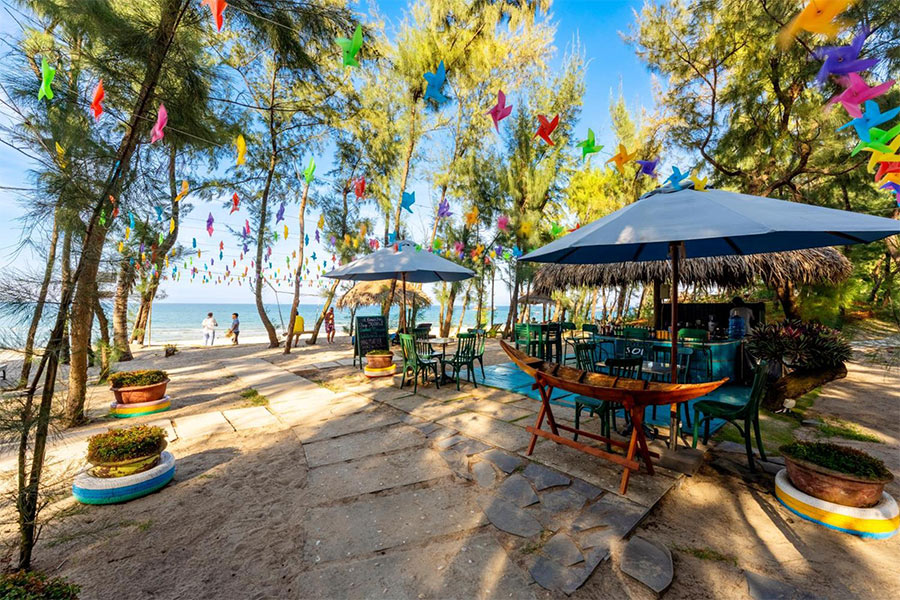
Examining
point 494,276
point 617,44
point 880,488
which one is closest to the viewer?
point 880,488

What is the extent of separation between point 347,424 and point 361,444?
0.70m

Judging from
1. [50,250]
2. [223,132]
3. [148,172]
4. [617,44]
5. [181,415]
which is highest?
[617,44]

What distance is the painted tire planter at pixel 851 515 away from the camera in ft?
6.73

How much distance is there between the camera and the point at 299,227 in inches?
490

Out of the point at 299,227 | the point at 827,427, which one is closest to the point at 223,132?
the point at 299,227

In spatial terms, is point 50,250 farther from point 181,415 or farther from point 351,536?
point 181,415

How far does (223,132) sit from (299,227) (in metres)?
Answer: 7.66

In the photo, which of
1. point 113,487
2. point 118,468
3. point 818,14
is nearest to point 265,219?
point 118,468

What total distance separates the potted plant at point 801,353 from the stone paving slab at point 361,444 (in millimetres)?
4517

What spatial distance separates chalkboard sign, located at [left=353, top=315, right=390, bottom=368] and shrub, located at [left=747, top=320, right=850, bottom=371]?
661 cm

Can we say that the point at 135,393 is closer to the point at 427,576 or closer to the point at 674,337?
the point at 427,576

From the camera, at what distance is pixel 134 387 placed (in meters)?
4.75

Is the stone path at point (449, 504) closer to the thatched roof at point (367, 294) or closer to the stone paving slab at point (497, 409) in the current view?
the stone paving slab at point (497, 409)

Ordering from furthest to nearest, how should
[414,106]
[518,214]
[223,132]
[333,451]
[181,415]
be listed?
[518,214]
[414,106]
[223,132]
[181,415]
[333,451]
